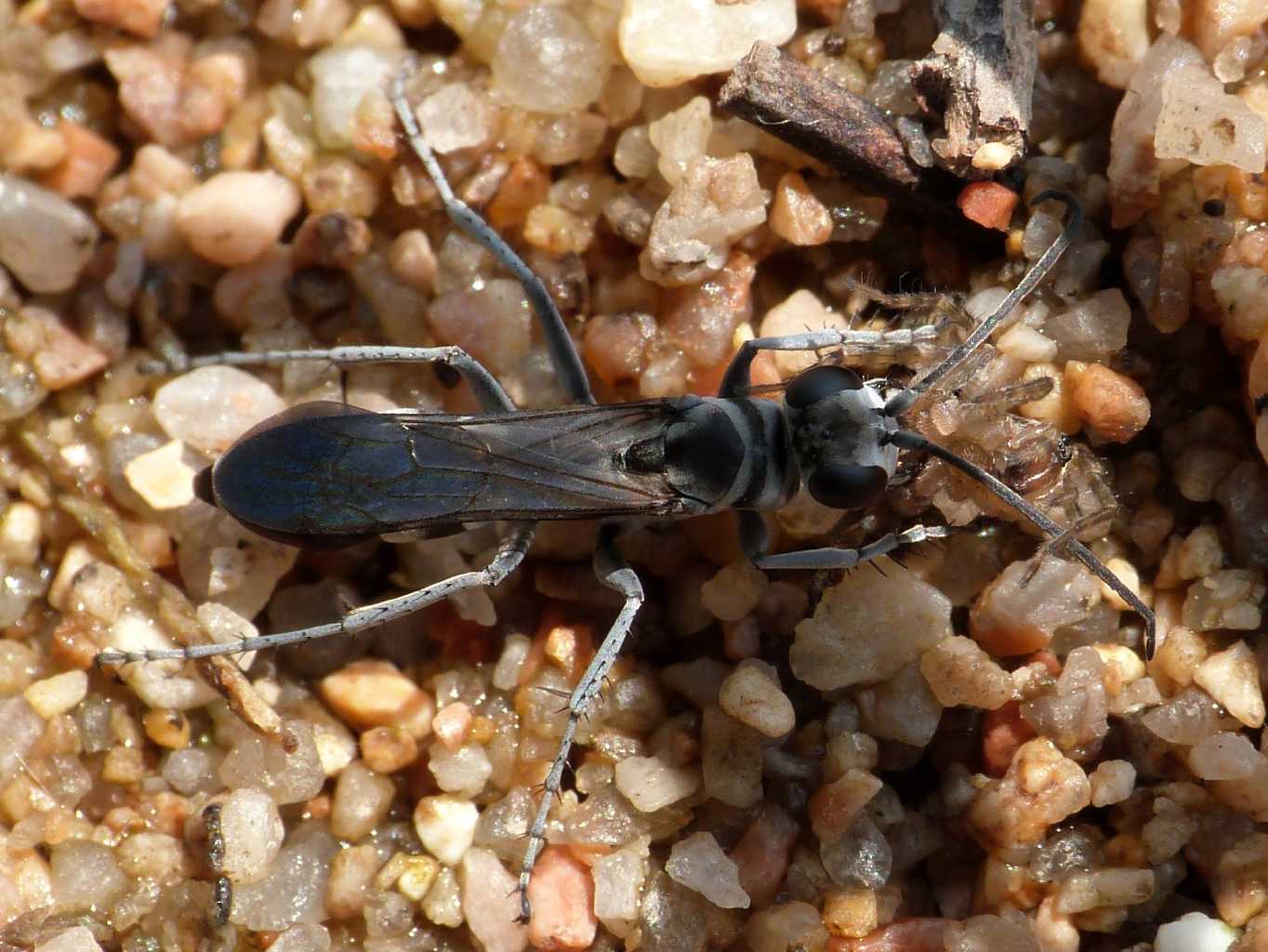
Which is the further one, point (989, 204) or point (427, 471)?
point (427, 471)

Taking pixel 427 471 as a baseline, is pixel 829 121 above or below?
above

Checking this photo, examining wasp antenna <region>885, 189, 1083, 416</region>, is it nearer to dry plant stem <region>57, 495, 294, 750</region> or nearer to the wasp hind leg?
the wasp hind leg

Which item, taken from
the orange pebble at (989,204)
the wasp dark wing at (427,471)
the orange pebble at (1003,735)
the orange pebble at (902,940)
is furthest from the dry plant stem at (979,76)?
the orange pebble at (902,940)

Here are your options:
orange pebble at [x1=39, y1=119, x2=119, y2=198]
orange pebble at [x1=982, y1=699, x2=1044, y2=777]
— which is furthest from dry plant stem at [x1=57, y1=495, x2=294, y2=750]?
orange pebble at [x1=982, y1=699, x2=1044, y2=777]

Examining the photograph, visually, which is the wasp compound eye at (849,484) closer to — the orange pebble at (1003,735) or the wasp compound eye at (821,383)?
the wasp compound eye at (821,383)

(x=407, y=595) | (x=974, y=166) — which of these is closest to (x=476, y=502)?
(x=407, y=595)

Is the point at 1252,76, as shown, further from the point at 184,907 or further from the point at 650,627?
the point at 184,907

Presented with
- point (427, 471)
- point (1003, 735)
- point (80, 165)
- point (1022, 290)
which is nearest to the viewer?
point (1003, 735)

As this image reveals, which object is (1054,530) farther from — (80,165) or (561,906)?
(80,165)

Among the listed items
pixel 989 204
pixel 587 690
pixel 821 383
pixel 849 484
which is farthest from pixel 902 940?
pixel 989 204
